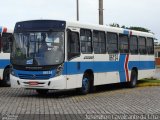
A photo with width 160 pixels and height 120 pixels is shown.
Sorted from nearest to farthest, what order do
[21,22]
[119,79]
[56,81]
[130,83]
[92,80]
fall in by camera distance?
[56,81] < [21,22] < [92,80] < [119,79] < [130,83]

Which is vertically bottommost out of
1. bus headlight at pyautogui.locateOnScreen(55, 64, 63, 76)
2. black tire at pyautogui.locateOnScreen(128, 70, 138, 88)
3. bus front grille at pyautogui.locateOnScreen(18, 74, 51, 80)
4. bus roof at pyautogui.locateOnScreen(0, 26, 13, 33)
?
black tire at pyautogui.locateOnScreen(128, 70, 138, 88)

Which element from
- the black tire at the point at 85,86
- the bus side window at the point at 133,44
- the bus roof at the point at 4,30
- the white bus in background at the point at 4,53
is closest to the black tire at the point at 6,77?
the white bus in background at the point at 4,53

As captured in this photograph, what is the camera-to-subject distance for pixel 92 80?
2241 cm

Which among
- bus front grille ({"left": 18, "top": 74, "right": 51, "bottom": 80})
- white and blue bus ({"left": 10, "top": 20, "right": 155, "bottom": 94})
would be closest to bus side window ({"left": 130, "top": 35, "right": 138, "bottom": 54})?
white and blue bus ({"left": 10, "top": 20, "right": 155, "bottom": 94})

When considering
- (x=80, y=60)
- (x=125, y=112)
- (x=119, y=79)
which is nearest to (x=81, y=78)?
(x=80, y=60)

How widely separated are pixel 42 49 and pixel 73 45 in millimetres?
1329

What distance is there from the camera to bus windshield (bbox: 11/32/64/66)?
19.8 metres

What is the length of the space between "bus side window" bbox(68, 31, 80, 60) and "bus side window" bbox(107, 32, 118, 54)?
333 cm

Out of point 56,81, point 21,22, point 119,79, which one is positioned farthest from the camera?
point 119,79

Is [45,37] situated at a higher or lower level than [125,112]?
higher

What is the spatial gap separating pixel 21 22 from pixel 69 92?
13.6ft

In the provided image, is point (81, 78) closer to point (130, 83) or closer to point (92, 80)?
point (92, 80)

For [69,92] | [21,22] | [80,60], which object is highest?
[21,22]

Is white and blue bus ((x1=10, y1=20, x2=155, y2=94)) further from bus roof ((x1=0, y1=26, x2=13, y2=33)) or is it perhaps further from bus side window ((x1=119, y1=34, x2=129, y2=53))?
bus roof ((x1=0, y1=26, x2=13, y2=33))
